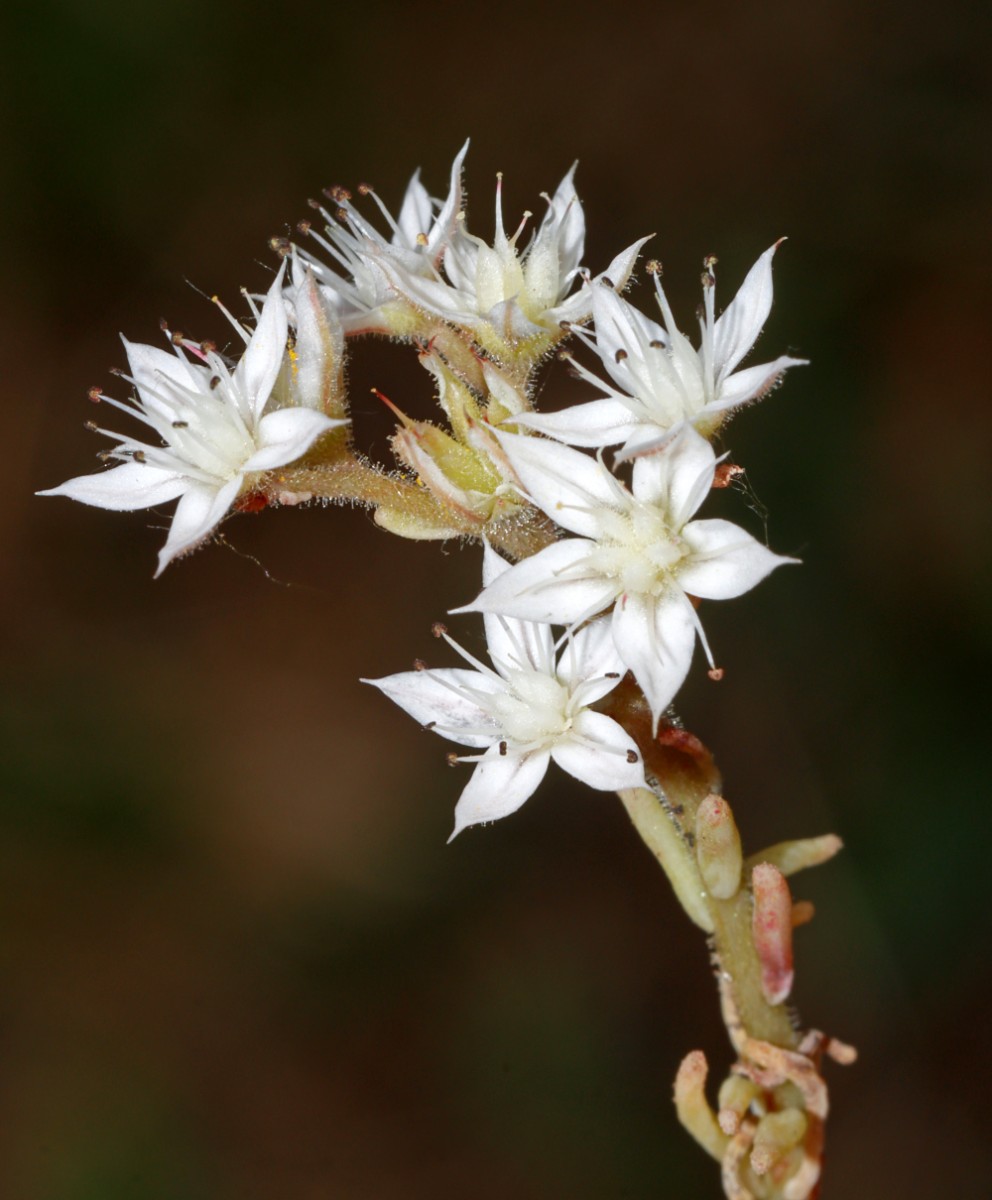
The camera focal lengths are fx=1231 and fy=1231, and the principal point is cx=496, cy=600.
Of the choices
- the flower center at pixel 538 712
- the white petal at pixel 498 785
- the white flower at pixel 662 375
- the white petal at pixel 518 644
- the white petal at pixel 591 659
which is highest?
the white flower at pixel 662 375

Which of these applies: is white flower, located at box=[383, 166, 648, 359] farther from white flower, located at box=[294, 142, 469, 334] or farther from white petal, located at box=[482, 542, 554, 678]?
white petal, located at box=[482, 542, 554, 678]

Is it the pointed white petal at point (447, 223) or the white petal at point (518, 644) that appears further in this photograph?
the pointed white petal at point (447, 223)

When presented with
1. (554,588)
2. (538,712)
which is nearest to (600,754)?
(538,712)

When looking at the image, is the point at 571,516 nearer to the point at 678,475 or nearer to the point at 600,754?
the point at 678,475

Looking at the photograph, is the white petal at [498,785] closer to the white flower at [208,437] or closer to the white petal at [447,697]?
the white petal at [447,697]

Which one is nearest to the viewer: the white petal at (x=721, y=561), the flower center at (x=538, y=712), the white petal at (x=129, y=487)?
the white petal at (x=721, y=561)

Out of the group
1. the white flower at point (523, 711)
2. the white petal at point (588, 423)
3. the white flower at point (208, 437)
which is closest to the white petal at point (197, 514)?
the white flower at point (208, 437)

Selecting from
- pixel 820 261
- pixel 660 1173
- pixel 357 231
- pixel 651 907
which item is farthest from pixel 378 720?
pixel 357 231
